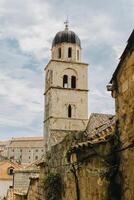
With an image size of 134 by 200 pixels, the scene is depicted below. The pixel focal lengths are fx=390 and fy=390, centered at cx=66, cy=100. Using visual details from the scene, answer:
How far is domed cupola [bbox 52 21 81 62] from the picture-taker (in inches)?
2371

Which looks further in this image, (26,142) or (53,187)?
(26,142)

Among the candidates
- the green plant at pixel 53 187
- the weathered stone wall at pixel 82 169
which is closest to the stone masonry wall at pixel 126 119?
the weathered stone wall at pixel 82 169

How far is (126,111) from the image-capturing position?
8102 mm

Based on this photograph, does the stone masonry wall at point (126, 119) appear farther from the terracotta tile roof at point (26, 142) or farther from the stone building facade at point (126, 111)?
the terracotta tile roof at point (26, 142)

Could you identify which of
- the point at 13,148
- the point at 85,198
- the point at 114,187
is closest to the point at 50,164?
the point at 85,198

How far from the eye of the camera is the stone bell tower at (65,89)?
5475cm

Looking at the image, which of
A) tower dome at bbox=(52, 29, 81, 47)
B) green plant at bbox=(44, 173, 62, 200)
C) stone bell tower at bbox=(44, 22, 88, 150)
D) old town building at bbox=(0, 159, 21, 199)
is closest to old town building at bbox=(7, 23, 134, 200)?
green plant at bbox=(44, 173, 62, 200)

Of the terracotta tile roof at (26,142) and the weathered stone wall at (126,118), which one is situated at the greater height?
the terracotta tile roof at (26,142)

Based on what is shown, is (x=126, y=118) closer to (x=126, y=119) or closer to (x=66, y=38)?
(x=126, y=119)

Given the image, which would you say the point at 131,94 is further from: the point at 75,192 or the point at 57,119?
the point at 57,119

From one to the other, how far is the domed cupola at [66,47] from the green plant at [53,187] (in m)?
48.7

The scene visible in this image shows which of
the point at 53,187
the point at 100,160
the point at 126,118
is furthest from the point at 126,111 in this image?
the point at 53,187

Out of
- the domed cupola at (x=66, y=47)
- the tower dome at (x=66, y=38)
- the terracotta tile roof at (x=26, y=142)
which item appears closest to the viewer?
the domed cupola at (x=66, y=47)

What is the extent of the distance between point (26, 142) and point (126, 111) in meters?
140
